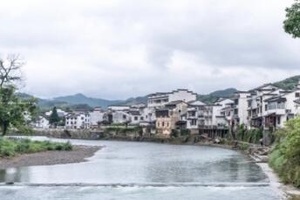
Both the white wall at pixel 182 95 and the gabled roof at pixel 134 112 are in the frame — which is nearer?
the white wall at pixel 182 95

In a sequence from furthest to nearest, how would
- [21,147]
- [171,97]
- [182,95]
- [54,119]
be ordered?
1. [54,119]
2. [182,95]
3. [171,97]
4. [21,147]

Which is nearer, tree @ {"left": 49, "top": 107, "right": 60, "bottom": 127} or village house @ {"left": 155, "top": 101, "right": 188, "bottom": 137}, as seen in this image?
village house @ {"left": 155, "top": 101, "right": 188, "bottom": 137}

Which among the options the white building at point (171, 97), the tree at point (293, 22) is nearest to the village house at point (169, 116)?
the white building at point (171, 97)

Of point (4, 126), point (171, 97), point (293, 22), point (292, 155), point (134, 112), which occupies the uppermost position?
point (171, 97)

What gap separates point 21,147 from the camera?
50.3 m

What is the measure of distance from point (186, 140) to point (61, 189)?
2850 inches

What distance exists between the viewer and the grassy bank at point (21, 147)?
44.0m

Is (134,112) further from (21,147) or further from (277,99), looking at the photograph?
(21,147)

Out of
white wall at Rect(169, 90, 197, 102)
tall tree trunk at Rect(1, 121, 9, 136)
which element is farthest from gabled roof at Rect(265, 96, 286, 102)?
white wall at Rect(169, 90, 197, 102)

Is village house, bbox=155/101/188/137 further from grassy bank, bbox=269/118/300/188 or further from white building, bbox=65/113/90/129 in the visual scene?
grassy bank, bbox=269/118/300/188

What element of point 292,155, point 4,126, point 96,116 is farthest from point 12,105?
point 96,116

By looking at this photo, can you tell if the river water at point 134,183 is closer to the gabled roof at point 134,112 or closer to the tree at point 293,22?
the tree at point 293,22

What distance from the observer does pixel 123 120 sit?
131 m

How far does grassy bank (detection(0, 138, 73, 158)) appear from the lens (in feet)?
144
